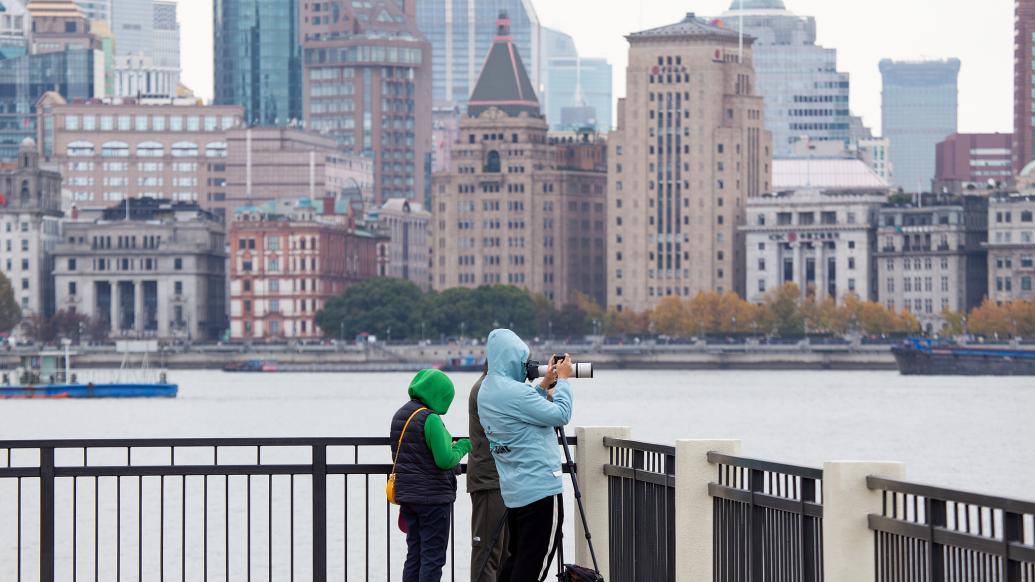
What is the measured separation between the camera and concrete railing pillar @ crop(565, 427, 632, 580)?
17.2 m

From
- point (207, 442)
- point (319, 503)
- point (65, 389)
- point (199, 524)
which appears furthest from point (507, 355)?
point (65, 389)

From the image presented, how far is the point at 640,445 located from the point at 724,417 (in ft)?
292

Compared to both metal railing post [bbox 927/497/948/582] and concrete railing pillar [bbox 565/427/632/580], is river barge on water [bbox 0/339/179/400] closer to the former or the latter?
concrete railing pillar [bbox 565/427/632/580]

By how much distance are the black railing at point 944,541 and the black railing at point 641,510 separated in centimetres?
256

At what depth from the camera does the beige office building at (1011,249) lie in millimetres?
194500

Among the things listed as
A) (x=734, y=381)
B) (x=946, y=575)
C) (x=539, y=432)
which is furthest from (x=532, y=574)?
(x=734, y=381)

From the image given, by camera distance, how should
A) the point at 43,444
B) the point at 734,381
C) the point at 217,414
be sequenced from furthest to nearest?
the point at 734,381 < the point at 217,414 < the point at 43,444

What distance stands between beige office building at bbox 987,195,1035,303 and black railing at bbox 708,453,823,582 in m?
182

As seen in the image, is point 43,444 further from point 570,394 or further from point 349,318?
point 349,318

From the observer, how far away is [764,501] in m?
15.0

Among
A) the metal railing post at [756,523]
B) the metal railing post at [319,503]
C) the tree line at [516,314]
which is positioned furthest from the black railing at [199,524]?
the tree line at [516,314]

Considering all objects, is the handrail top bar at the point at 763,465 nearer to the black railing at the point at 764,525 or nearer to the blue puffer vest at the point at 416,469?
the black railing at the point at 764,525

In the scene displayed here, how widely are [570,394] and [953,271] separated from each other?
18756cm

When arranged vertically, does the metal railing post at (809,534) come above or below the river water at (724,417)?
above
